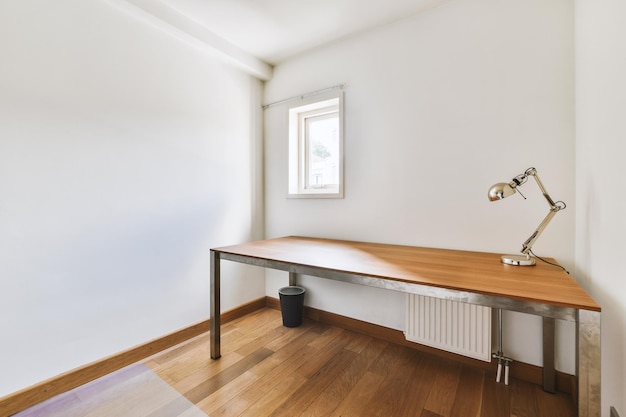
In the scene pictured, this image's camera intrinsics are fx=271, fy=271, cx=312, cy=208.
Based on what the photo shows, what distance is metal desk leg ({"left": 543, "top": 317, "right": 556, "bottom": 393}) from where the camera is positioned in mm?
1521

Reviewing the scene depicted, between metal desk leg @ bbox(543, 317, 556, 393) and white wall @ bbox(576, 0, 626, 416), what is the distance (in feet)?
1.21

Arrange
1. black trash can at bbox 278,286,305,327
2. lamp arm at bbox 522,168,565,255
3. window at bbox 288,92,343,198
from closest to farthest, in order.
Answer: lamp arm at bbox 522,168,565,255
black trash can at bbox 278,286,305,327
window at bbox 288,92,343,198

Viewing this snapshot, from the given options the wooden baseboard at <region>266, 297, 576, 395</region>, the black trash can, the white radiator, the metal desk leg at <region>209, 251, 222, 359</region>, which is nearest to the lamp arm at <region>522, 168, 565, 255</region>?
the white radiator

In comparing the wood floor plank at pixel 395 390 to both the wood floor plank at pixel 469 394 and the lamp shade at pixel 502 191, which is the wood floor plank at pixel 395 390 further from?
the lamp shade at pixel 502 191

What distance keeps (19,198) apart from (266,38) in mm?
2020

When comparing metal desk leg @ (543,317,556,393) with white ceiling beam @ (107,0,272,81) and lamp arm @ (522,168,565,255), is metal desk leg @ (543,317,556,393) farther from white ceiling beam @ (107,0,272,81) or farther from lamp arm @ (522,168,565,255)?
white ceiling beam @ (107,0,272,81)

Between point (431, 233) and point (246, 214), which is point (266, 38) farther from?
point (431, 233)

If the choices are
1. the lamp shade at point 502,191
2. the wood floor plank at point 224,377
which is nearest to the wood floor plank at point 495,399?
the lamp shade at point 502,191

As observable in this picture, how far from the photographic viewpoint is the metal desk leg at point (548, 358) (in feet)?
4.99

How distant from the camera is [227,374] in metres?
1.69

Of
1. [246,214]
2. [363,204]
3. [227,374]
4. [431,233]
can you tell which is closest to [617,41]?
[431,233]

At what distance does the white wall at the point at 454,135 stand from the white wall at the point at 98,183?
3.48ft

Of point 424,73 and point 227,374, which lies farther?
point 424,73

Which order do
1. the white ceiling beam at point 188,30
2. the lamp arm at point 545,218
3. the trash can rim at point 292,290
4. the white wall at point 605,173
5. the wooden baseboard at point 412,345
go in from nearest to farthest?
1. the white wall at point 605,173
2. the lamp arm at point 545,218
3. the wooden baseboard at point 412,345
4. the white ceiling beam at point 188,30
5. the trash can rim at point 292,290
